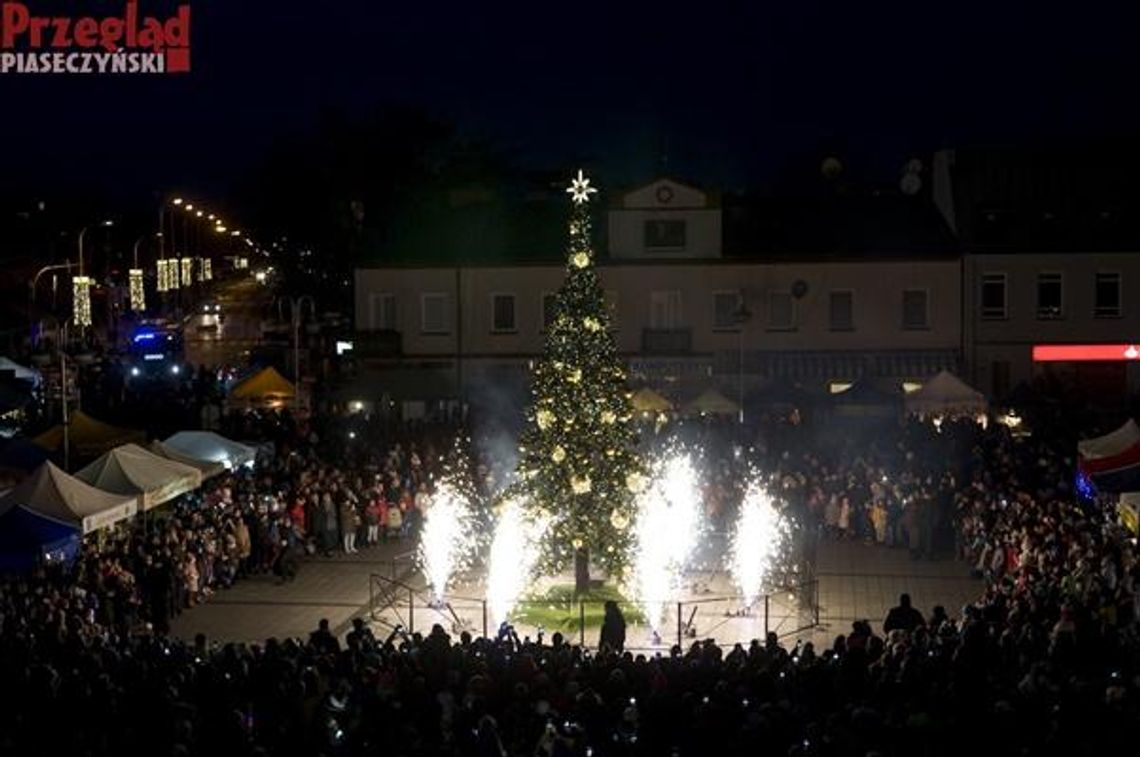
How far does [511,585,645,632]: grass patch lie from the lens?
80.0ft

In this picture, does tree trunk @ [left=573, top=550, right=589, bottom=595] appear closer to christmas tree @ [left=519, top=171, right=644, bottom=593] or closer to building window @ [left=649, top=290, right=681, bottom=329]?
christmas tree @ [left=519, top=171, right=644, bottom=593]

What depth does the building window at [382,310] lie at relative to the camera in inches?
1901

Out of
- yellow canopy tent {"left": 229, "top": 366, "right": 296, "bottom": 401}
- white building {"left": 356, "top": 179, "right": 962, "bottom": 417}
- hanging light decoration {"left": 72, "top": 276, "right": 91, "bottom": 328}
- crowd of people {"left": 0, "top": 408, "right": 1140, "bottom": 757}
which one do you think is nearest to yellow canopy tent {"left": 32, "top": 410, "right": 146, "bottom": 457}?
crowd of people {"left": 0, "top": 408, "right": 1140, "bottom": 757}

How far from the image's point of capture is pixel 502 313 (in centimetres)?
4784

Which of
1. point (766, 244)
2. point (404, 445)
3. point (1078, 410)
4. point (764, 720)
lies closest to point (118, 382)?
point (404, 445)

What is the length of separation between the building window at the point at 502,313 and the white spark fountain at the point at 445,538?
1562 centimetres

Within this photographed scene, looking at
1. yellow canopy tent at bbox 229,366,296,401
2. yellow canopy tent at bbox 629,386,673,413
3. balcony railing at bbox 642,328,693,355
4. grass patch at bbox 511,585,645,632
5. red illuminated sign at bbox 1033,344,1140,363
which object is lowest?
grass patch at bbox 511,585,645,632

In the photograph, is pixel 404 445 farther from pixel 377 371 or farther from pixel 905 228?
pixel 905 228

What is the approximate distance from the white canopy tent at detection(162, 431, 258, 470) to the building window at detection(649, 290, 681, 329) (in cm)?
1706

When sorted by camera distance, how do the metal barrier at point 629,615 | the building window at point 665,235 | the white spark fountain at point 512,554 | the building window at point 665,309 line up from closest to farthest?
the metal barrier at point 629,615 < the white spark fountain at point 512,554 < the building window at point 665,235 < the building window at point 665,309

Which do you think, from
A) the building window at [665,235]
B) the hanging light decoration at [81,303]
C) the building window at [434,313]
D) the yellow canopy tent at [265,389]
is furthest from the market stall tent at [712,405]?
the hanging light decoration at [81,303]

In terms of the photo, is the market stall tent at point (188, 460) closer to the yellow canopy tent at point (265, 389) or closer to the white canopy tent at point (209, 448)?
the white canopy tent at point (209, 448)

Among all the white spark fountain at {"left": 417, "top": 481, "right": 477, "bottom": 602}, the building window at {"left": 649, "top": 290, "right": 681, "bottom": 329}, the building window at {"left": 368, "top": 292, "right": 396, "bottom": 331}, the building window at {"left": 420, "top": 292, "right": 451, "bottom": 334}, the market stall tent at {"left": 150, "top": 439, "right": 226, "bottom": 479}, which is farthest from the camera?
the building window at {"left": 368, "top": 292, "right": 396, "bottom": 331}

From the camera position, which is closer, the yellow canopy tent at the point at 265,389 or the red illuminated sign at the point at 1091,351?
the yellow canopy tent at the point at 265,389
